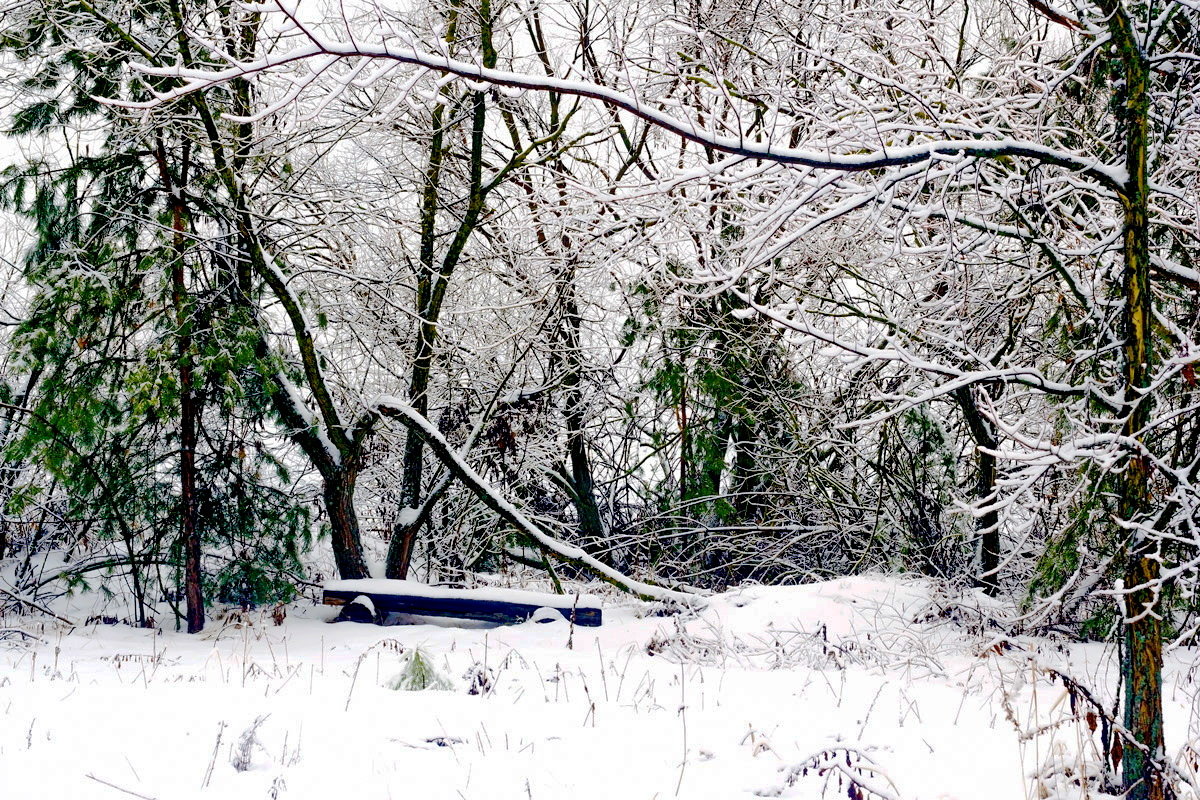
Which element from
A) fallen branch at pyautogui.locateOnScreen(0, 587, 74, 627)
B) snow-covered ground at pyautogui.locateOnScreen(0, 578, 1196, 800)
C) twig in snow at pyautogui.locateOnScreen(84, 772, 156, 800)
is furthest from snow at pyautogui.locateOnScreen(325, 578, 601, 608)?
twig in snow at pyautogui.locateOnScreen(84, 772, 156, 800)

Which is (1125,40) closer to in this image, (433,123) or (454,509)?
(433,123)

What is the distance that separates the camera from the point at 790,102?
4.74 m

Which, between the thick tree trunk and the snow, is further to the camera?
the thick tree trunk

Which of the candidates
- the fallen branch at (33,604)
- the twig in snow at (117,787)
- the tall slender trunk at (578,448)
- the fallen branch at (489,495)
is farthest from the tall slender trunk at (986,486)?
the fallen branch at (33,604)

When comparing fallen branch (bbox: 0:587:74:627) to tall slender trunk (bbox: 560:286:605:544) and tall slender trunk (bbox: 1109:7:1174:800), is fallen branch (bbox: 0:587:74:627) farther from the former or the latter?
tall slender trunk (bbox: 1109:7:1174:800)

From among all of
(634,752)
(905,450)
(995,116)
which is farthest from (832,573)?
(634,752)

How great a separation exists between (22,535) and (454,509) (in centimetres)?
411

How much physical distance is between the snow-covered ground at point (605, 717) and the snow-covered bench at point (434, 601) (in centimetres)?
105

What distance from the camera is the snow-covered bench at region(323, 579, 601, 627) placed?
816cm

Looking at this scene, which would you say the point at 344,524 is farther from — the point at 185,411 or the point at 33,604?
the point at 33,604

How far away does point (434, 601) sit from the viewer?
8305 mm

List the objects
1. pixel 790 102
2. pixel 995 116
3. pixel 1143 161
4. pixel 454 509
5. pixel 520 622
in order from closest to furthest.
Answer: pixel 1143 161 < pixel 790 102 < pixel 995 116 < pixel 520 622 < pixel 454 509

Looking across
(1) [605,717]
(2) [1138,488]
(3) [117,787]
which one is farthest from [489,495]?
(2) [1138,488]

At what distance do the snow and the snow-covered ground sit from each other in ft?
3.29
